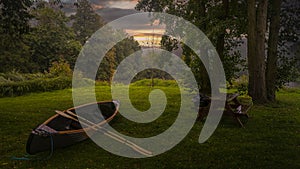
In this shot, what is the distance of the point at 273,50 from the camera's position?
1891 cm

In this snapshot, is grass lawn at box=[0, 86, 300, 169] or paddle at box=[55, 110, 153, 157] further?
paddle at box=[55, 110, 153, 157]

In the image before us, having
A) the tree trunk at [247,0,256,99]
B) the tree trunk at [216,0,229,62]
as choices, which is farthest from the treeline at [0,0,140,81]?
the tree trunk at [247,0,256,99]

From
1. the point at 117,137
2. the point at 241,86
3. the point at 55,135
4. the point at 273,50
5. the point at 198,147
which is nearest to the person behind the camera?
the point at 55,135

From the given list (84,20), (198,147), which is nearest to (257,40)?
(198,147)

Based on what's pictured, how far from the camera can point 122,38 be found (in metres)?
77.2

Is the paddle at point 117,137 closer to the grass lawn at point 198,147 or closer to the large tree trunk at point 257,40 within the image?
the grass lawn at point 198,147

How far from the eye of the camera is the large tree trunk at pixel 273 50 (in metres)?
18.7

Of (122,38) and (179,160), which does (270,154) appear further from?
(122,38)

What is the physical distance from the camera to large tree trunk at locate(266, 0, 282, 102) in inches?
735

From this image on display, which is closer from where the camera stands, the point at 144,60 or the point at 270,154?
the point at 270,154

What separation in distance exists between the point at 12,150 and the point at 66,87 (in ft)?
63.1

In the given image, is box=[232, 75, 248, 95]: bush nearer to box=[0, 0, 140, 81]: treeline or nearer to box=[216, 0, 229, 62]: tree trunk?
box=[216, 0, 229, 62]: tree trunk

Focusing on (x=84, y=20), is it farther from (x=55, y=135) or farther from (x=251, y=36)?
(x=55, y=135)

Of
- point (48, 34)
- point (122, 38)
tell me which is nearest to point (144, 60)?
point (122, 38)
